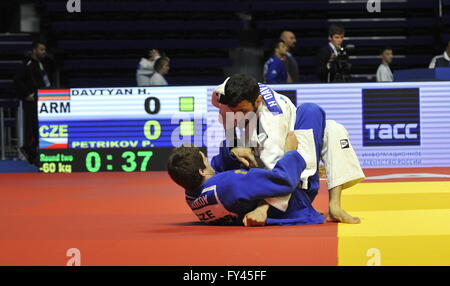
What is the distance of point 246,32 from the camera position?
1672cm

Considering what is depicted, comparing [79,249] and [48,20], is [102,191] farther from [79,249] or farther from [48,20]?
[48,20]

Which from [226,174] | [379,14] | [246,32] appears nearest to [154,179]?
[226,174]

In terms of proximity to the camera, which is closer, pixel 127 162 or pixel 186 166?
pixel 186 166

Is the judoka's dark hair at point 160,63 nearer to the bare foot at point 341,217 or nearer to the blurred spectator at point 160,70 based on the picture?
the blurred spectator at point 160,70

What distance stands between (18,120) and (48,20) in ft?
8.84

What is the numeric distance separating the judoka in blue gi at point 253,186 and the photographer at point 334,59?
7202 millimetres

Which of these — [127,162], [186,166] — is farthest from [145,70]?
[186,166]

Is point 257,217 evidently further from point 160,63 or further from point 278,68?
point 160,63

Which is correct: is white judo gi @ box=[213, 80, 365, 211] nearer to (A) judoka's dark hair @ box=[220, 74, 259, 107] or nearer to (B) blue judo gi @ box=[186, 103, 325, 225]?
(B) blue judo gi @ box=[186, 103, 325, 225]

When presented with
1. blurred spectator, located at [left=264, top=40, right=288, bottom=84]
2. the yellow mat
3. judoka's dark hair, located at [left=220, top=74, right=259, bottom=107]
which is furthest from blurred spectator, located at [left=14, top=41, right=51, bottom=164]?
judoka's dark hair, located at [left=220, top=74, right=259, bottom=107]

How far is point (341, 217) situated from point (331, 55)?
7507mm

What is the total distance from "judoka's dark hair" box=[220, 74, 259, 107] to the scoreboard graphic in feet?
21.0

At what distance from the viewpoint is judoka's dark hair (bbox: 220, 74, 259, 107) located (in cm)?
475

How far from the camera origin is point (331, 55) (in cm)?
1193
